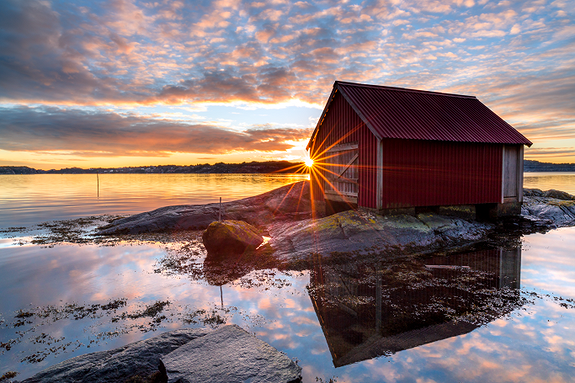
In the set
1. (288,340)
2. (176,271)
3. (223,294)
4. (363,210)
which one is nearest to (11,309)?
(176,271)

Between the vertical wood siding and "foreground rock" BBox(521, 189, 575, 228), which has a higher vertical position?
the vertical wood siding

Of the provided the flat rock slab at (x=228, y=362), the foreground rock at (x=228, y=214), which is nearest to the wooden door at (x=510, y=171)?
the foreground rock at (x=228, y=214)

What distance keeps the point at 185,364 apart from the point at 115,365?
1029 mm

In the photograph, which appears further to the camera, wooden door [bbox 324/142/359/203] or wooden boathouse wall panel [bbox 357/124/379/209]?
wooden door [bbox 324/142/359/203]

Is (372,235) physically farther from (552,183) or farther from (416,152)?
(552,183)

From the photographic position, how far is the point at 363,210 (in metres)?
13.6

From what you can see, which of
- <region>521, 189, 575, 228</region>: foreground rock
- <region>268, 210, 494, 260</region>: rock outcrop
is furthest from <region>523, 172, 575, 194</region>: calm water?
<region>268, 210, 494, 260</region>: rock outcrop

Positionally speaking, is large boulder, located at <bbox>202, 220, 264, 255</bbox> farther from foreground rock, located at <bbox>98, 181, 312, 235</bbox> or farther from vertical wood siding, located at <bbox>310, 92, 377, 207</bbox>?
foreground rock, located at <bbox>98, 181, 312, 235</bbox>

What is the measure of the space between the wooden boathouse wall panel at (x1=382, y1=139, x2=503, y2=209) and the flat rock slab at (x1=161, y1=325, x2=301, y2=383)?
9.72 m

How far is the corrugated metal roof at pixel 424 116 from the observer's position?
13195 mm

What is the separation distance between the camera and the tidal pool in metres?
4.70

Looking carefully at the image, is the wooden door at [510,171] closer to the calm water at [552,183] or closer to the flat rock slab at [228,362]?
the flat rock slab at [228,362]

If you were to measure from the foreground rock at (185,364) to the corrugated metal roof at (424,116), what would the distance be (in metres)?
10.1

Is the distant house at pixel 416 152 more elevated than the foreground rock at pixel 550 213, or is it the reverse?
the distant house at pixel 416 152
